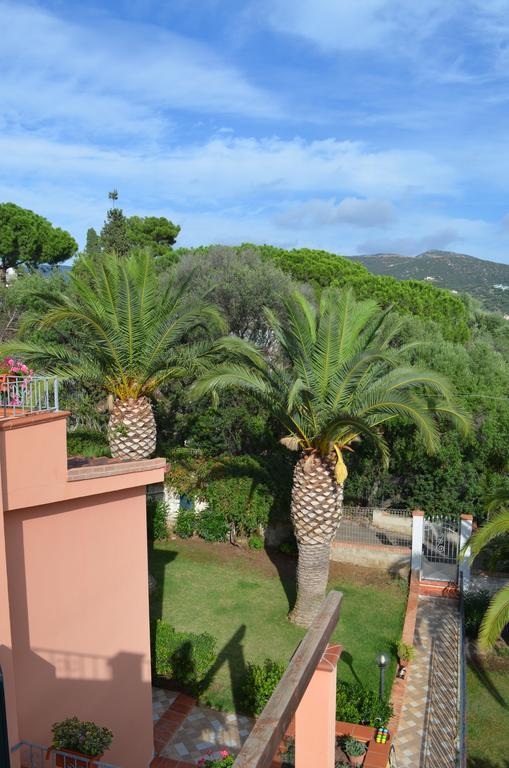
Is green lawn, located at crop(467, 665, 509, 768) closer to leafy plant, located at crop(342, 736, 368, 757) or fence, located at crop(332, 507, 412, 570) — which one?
leafy plant, located at crop(342, 736, 368, 757)

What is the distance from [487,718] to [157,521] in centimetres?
923

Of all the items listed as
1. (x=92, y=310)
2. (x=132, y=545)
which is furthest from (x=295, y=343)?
(x=132, y=545)

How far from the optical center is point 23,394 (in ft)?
22.0

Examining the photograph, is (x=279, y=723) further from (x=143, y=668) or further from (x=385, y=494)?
(x=385, y=494)

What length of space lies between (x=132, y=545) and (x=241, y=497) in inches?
316

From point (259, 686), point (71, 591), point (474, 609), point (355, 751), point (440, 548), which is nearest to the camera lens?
point (71, 591)

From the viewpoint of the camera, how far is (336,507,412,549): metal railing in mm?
15445

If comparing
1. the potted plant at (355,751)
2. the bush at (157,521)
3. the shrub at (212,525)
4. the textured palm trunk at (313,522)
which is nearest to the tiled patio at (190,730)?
the potted plant at (355,751)

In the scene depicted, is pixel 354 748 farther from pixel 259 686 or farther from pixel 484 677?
pixel 484 677

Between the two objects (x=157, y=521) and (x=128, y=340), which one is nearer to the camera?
(x=128, y=340)

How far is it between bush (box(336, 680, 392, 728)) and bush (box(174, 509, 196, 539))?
7.79 m

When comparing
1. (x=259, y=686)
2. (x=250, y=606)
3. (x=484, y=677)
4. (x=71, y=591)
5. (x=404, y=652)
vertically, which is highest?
(x=71, y=591)

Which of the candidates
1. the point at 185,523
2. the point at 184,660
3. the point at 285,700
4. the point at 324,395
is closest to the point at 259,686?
the point at 184,660

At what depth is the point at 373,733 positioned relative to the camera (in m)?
8.55
